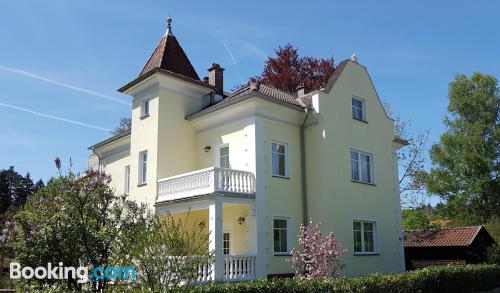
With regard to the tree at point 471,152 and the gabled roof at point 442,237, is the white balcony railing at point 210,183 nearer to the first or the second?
the gabled roof at point 442,237

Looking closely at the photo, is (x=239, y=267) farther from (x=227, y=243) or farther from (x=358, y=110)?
(x=358, y=110)

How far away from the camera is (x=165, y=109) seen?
19922 millimetres

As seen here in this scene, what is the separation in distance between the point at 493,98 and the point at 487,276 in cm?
2302

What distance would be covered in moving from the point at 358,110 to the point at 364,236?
19.1 feet

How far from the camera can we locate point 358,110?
2191cm

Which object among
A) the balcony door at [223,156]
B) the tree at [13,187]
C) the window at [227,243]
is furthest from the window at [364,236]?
the tree at [13,187]

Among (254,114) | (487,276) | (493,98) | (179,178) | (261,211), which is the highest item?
(493,98)

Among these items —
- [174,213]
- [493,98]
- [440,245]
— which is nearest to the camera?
[174,213]

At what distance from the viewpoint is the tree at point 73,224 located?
11773 mm

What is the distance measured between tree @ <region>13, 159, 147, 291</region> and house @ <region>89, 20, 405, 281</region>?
3.72 metres

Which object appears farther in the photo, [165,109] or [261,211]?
[165,109]

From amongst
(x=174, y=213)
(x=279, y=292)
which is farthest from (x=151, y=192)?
(x=279, y=292)

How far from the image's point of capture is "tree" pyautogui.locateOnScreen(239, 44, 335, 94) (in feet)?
112

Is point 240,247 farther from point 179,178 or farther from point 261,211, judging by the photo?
point 179,178
